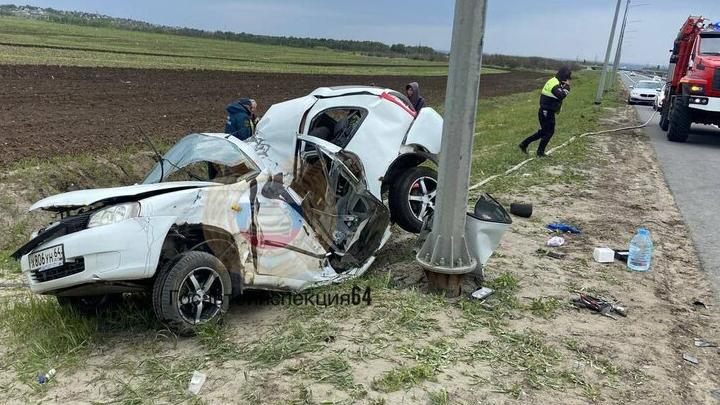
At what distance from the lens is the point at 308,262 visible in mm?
4906

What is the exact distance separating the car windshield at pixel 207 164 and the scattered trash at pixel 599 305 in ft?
9.84

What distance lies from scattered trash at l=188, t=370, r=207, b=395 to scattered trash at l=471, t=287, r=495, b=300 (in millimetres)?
2274

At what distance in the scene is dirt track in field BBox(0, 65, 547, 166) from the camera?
36.4 feet

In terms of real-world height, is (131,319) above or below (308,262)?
below

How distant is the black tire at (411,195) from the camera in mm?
5832

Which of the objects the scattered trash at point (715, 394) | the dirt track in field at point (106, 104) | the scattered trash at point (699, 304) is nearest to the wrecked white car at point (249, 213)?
the scattered trash at point (699, 304)

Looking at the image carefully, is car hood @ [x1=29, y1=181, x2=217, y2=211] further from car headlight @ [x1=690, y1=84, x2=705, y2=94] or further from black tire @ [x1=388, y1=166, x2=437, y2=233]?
car headlight @ [x1=690, y1=84, x2=705, y2=94]

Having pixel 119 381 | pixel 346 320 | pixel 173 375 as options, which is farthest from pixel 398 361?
pixel 119 381

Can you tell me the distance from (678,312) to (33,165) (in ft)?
31.2

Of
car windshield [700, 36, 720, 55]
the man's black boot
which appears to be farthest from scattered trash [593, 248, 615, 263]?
car windshield [700, 36, 720, 55]

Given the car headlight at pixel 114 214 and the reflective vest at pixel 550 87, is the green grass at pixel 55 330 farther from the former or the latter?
the reflective vest at pixel 550 87

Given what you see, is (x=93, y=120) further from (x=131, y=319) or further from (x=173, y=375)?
(x=173, y=375)

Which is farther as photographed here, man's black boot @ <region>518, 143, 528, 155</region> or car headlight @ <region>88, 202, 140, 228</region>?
man's black boot @ <region>518, 143, 528, 155</region>

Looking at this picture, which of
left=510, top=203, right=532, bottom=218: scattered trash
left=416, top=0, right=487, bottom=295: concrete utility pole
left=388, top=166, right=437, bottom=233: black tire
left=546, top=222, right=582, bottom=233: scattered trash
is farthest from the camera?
left=510, top=203, right=532, bottom=218: scattered trash
